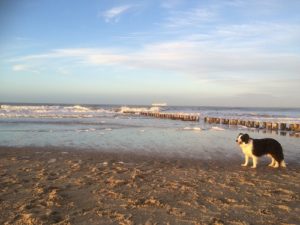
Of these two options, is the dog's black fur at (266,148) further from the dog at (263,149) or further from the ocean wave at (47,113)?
the ocean wave at (47,113)

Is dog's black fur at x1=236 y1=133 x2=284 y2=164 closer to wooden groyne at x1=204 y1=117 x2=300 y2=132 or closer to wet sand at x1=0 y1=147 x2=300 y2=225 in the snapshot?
wet sand at x1=0 y1=147 x2=300 y2=225

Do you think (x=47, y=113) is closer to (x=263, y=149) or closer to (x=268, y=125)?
(x=268, y=125)

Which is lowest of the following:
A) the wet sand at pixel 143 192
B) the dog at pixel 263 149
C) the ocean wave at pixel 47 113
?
the wet sand at pixel 143 192

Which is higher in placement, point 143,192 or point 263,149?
point 263,149

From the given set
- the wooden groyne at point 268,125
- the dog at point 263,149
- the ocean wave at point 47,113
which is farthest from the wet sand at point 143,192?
the ocean wave at point 47,113

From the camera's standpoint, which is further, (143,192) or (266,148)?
(266,148)

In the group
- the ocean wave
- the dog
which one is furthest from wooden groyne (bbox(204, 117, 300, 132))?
the ocean wave

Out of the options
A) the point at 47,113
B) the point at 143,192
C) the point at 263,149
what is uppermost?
the point at 263,149

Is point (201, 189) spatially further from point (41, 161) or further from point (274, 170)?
point (41, 161)

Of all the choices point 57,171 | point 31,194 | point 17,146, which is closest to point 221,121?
point 17,146

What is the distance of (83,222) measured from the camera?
450 centimetres

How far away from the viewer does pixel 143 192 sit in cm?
602

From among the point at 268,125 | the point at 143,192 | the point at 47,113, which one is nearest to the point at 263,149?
the point at 143,192

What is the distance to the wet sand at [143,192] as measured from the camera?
15.6 ft
